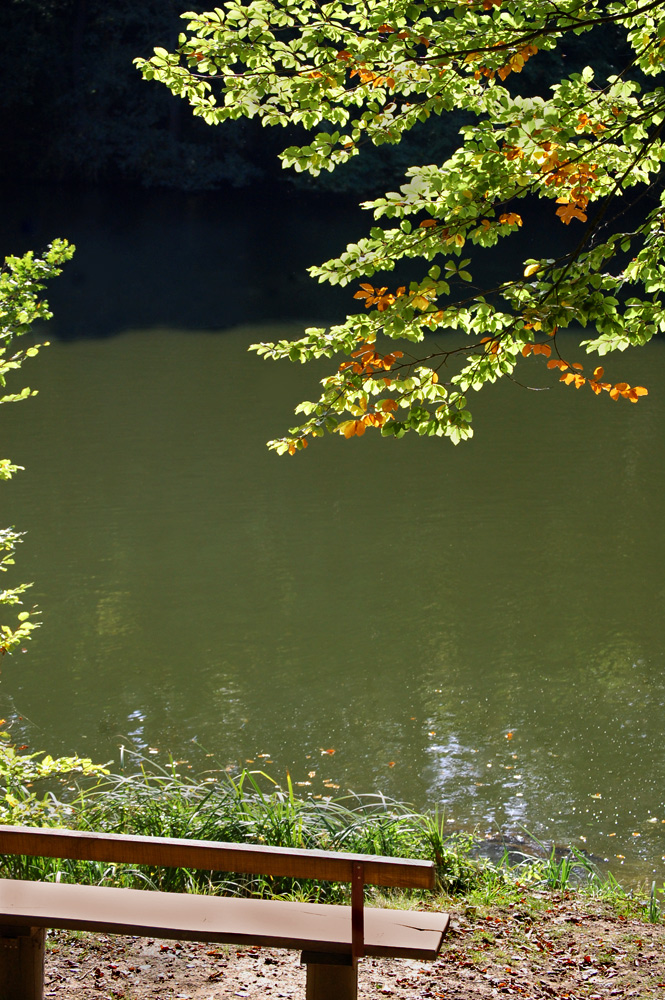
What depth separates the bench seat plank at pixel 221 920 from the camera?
103 inches

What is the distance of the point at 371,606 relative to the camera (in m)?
7.61

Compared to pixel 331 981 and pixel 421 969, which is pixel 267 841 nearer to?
pixel 421 969

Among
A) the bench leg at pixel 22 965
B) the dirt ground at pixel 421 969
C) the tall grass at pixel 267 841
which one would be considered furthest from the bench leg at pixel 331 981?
the tall grass at pixel 267 841

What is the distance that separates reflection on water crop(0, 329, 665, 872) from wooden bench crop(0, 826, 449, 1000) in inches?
99.9

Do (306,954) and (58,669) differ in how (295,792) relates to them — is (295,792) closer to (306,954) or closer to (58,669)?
(58,669)

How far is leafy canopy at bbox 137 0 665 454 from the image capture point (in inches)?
142

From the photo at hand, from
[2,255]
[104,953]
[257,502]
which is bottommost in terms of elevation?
[104,953]

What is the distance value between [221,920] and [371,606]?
16.2 feet

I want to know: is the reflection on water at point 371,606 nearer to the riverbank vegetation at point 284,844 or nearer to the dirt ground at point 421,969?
the riverbank vegetation at point 284,844

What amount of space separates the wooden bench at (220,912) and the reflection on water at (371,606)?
8.32 feet

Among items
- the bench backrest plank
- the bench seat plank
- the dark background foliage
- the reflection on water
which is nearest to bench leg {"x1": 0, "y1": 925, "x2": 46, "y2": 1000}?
the bench seat plank

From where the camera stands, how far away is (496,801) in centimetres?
530

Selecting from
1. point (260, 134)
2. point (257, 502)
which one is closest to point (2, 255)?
point (260, 134)

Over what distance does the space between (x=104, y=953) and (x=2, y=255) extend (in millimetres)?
21047
